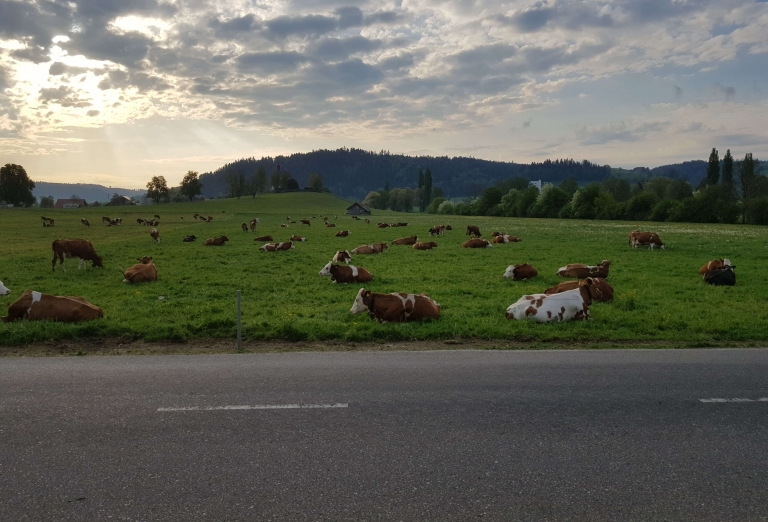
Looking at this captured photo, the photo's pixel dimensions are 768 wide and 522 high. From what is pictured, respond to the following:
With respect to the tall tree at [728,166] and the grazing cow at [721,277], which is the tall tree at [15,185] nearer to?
the grazing cow at [721,277]

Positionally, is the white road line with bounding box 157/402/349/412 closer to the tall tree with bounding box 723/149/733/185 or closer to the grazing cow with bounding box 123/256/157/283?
the grazing cow with bounding box 123/256/157/283

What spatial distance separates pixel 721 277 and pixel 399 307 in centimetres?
1279

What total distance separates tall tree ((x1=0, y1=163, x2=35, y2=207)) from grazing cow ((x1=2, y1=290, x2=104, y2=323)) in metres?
139

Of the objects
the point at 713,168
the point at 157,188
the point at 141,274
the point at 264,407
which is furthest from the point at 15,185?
the point at 713,168

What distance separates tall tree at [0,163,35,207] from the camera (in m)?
127

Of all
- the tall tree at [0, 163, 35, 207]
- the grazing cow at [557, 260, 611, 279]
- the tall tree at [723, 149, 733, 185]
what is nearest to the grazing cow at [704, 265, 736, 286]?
the grazing cow at [557, 260, 611, 279]

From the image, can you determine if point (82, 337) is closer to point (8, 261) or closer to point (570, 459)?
point (570, 459)

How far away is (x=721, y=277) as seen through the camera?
1934 centimetres

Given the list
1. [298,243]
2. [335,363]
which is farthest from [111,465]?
[298,243]

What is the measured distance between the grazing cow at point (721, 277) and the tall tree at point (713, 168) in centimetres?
13146

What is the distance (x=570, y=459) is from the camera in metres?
5.77

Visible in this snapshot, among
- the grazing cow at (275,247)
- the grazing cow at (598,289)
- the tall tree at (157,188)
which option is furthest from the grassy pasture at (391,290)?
the tall tree at (157,188)

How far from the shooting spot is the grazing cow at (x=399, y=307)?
1356 centimetres

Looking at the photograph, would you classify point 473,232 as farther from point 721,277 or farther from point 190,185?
point 190,185
